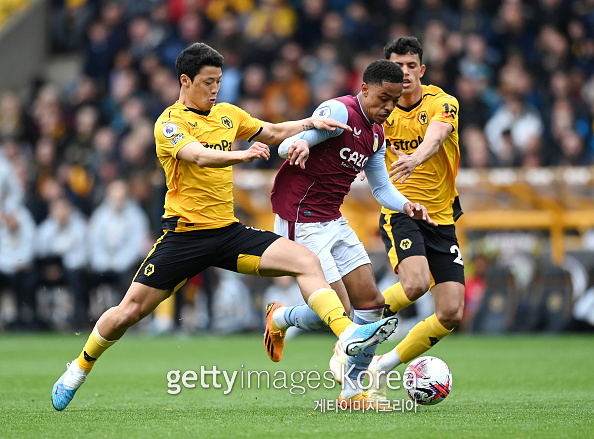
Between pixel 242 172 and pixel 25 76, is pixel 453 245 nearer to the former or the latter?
pixel 242 172

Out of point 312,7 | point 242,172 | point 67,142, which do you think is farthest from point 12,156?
point 312,7

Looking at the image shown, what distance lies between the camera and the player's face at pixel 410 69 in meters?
7.93

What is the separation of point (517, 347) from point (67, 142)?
1079 centimetres

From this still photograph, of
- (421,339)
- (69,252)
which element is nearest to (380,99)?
(421,339)

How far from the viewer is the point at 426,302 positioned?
15.4m

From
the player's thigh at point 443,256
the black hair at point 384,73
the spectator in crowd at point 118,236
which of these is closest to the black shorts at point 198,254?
the black hair at point 384,73

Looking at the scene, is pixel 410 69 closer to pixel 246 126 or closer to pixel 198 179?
pixel 246 126

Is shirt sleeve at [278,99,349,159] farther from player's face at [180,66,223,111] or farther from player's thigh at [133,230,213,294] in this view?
player's thigh at [133,230,213,294]

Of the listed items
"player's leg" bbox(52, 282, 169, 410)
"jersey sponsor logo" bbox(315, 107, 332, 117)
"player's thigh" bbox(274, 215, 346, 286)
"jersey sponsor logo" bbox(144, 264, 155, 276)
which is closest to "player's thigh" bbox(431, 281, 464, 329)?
"player's thigh" bbox(274, 215, 346, 286)

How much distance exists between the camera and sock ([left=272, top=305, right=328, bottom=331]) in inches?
293

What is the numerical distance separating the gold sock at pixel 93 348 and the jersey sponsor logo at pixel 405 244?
2.41 meters

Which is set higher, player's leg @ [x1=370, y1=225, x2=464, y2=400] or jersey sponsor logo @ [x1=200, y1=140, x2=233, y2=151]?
jersey sponsor logo @ [x1=200, y1=140, x2=233, y2=151]

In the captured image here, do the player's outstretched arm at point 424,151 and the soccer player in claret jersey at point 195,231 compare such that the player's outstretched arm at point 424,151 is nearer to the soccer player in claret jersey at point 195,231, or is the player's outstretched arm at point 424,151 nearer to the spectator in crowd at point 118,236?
the soccer player in claret jersey at point 195,231

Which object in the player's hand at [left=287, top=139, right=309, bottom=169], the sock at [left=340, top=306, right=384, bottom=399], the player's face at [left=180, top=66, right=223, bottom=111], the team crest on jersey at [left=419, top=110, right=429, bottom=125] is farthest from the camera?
the team crest on jersey at [left=419, top=110, right=429, bottom=125]
